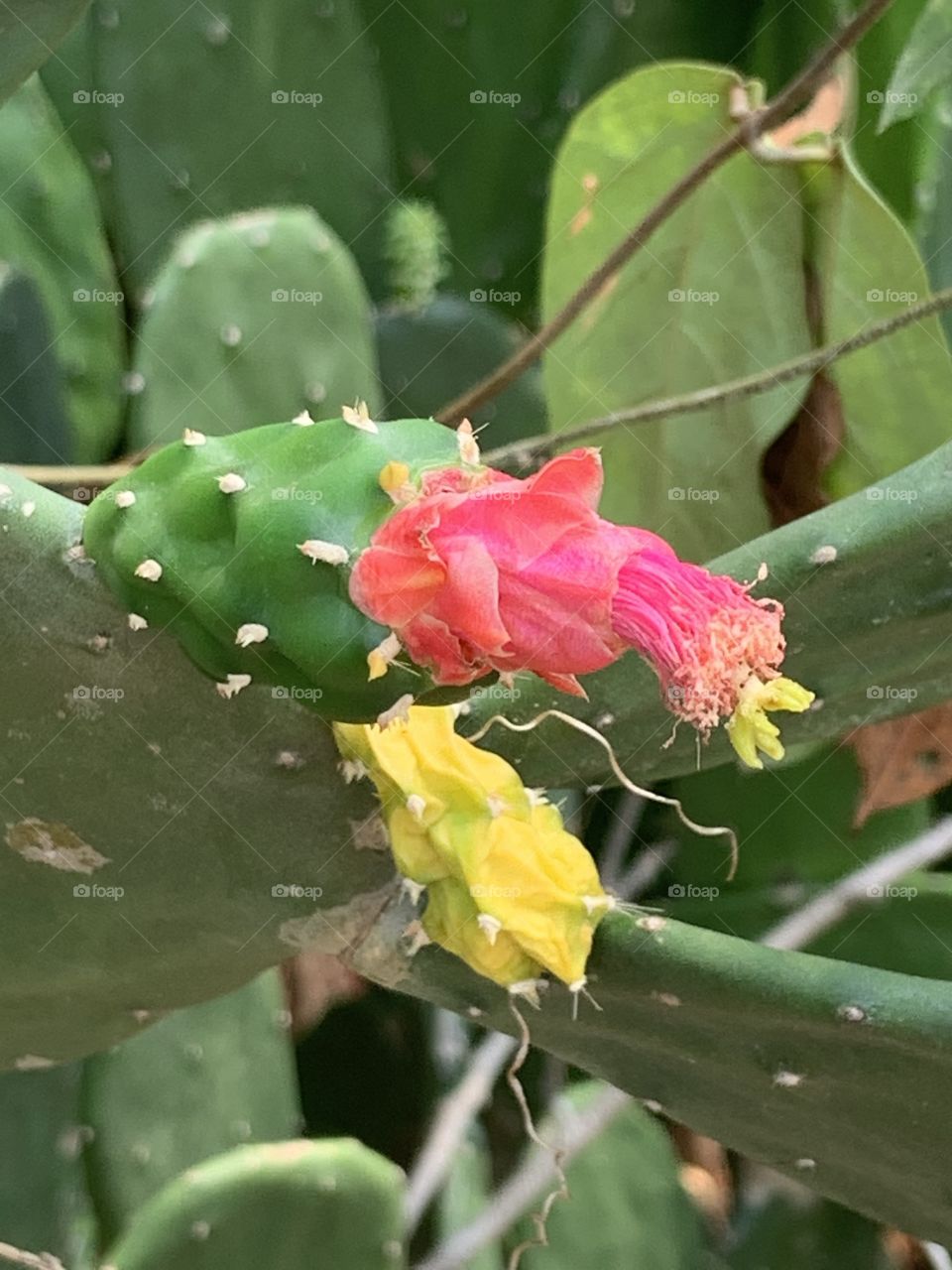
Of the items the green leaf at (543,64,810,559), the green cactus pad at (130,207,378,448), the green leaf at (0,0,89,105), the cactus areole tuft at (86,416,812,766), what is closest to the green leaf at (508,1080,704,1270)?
the green leaf at (543,64,810,559)

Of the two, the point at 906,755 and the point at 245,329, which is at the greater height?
the point at 245,329

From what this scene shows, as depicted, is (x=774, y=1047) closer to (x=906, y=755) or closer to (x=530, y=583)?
(x=530, y=583)

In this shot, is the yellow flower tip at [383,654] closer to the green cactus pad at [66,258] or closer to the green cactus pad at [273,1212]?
the green cactus pad at [273,1212]

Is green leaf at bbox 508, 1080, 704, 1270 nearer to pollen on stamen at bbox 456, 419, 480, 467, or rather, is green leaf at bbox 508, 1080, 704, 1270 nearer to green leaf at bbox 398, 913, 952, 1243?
green leaf at bbox 398, 913, 952, 1243

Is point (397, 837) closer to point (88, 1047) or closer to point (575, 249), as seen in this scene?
point (88, 1047)

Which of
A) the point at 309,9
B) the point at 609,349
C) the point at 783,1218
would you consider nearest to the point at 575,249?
the point at 609,349

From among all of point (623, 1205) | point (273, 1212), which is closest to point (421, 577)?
point (273, 1212)
